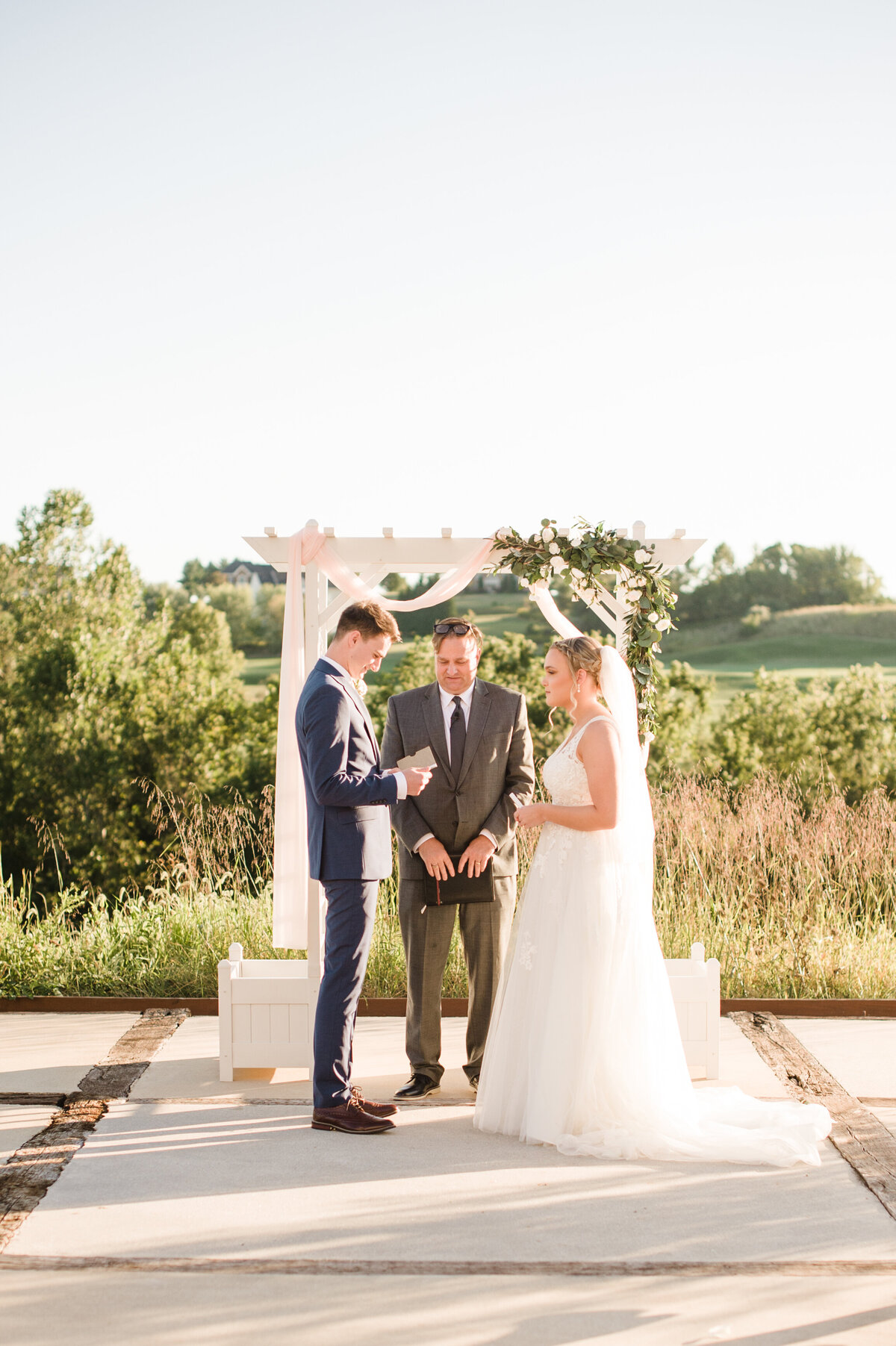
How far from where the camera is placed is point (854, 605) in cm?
3831

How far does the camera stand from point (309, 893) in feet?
14.8

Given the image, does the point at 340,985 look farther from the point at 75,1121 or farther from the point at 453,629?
the point at 453,629

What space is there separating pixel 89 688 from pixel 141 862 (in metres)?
3.92

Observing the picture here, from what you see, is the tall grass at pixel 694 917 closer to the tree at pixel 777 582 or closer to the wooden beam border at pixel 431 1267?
the wooden beam border at pixel 431 1267

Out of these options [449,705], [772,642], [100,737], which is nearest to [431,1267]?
[449,705]

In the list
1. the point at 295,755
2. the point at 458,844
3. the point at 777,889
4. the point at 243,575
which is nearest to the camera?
the point at 458,844

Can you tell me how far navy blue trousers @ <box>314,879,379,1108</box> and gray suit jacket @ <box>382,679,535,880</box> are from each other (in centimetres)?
47

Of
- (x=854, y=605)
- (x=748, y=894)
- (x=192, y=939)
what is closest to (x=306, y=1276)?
(x=192, y=939)

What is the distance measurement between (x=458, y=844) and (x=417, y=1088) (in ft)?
3.00

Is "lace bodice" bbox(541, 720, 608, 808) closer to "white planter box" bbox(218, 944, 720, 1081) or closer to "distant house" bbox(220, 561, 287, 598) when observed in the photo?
"white planter box" bbox(218, 944, 720, 1081)

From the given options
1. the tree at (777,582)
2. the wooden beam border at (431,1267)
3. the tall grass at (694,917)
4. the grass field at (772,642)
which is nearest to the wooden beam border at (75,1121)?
the wooden beam border at (431,1267)

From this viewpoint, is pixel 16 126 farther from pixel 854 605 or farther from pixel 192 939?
pixel 854 605

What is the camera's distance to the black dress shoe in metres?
4.15

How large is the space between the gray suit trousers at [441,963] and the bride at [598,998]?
0.25m
